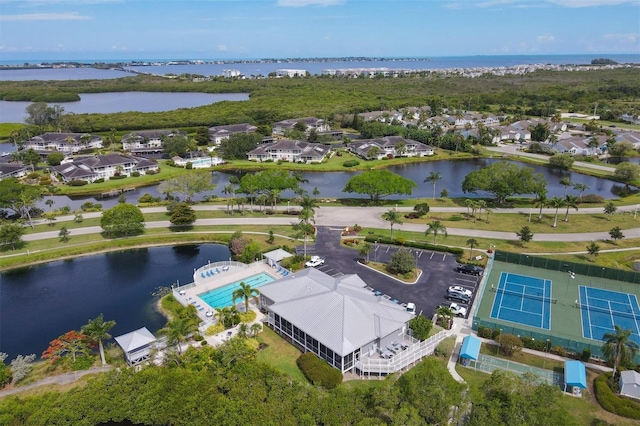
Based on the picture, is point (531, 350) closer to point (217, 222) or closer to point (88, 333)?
point (88, 333)

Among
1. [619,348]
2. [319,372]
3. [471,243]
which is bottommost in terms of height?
[319,372]

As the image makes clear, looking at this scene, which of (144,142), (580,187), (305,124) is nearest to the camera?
(580,187)

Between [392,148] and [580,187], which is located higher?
[580,187]

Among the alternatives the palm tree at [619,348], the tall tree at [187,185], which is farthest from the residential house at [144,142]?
the palm tree at [619,348]

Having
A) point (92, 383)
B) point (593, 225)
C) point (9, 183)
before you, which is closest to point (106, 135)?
point (9, 183)

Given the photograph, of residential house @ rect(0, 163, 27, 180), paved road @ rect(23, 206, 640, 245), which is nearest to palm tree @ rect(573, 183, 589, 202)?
paved road @ rect(23, 206, 640, 245)

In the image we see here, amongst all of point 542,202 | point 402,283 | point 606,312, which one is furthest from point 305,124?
point 606,312

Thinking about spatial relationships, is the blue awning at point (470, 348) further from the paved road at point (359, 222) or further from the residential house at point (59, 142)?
the residential house at point (59, 142)

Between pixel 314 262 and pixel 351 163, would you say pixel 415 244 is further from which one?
pixel 351 163
